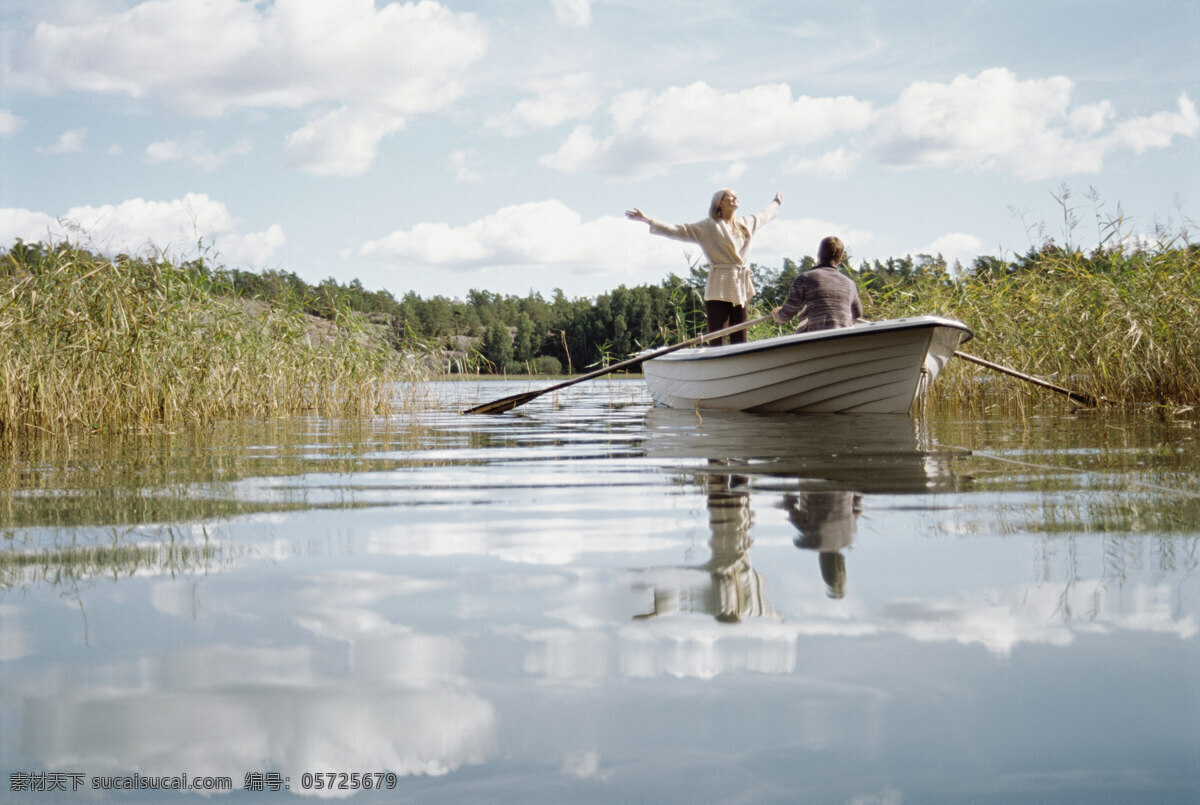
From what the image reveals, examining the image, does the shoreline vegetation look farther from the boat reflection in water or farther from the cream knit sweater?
the boat reflection in water

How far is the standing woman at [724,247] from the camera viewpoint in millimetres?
10250

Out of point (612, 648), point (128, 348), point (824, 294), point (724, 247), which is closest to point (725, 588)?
point (612, 648)

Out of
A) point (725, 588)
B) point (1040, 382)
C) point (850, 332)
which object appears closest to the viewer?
point (725, 588)

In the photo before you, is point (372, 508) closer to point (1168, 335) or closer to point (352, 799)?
point (352, 799)

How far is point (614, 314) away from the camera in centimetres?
8081

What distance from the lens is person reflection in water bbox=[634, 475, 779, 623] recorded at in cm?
186

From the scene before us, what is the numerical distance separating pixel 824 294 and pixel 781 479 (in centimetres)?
504

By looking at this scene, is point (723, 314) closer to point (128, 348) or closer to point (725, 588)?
point (128, 348)

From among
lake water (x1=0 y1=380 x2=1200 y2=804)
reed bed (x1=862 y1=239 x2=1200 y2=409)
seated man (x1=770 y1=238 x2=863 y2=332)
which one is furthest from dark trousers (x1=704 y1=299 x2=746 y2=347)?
lake water (x1=0 y1=380 x2=1200 y2=804)

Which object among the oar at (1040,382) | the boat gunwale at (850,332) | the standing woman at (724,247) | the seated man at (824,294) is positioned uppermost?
the standing woman at (724,247)

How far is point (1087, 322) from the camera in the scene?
10.2 metres

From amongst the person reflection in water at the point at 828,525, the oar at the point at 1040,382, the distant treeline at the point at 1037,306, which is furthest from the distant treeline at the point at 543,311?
the person reflection in water at the point at 828,525

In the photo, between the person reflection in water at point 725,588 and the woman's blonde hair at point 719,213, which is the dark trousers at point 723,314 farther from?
the person reflection in water at point 725,588

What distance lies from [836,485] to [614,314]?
7737cm
